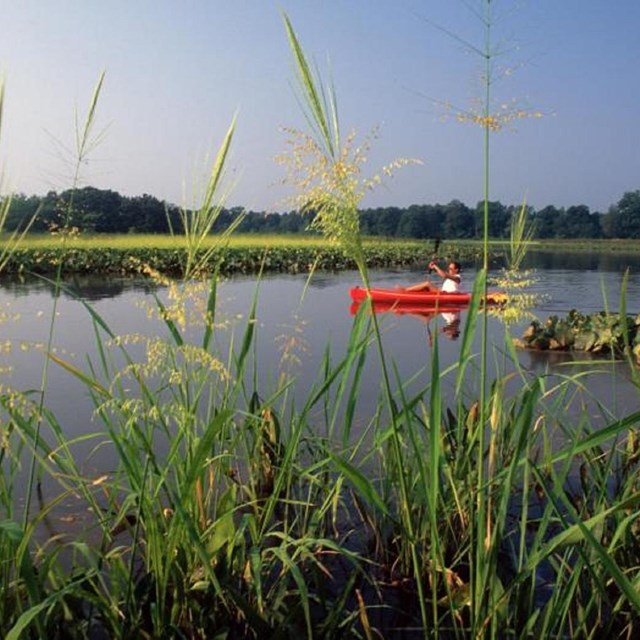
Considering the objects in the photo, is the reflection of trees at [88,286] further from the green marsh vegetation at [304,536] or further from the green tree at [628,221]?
the green tree at [628,221]

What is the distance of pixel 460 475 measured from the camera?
2354 millimetres

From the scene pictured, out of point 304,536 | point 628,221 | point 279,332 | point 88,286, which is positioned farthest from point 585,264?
point 628,221

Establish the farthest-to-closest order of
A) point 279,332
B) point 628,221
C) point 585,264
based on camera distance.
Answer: point 628,221, point 585,264, point 279,332

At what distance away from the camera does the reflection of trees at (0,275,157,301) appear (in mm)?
15916

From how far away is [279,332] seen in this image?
9.88 m

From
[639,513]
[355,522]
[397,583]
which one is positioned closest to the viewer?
[639,513]

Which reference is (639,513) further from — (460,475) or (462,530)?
(462,530)

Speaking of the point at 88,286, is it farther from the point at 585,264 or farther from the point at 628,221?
the point at 628,221

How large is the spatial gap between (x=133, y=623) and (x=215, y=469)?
84cm

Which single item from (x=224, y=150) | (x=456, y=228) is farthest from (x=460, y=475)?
(x=456, y=228)

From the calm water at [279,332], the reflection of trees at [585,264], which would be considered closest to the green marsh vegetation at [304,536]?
the calm water at [279,332]

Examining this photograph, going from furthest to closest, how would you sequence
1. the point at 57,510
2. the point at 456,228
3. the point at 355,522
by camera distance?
1. the point at 456,228
2. the point at 57,510
3. the point at 355,522

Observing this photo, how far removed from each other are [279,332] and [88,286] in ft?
32.2

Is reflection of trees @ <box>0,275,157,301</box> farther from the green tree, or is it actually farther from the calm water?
the green tree
